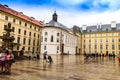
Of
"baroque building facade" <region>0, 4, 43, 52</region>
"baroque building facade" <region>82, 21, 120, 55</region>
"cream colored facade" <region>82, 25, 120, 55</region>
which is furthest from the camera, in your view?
"baroque building facade" <region>82, 21, 120, 55</region>

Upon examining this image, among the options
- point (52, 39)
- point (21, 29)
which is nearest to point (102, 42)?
point (52, 39)

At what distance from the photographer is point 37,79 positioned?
9.09 metres

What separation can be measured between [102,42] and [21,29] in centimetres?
5097

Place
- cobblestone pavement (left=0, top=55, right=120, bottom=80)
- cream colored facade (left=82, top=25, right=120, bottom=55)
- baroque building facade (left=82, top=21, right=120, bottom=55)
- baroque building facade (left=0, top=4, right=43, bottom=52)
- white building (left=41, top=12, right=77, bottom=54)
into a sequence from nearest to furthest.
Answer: cobblestone pavement (left=0, top=55, right=120, bottom=80) → baroque building facade (left=0, top=4, right=43, bottom=52) → white building (left=41, top=12, right=77, bottom=54) → cream colored facade (left=82, top=25, right=120, bottom=55) → baroque building facade (left=82, top=21, right=120, bottom=55)

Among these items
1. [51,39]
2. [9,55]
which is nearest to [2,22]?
[51,39]

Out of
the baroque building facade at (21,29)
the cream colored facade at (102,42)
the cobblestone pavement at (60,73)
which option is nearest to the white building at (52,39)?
the baroque building facade at (21,29)

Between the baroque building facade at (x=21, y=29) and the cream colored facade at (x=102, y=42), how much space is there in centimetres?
3699

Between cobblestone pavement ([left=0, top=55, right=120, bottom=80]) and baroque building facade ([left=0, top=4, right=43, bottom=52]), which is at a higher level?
baroque building facade ([left=0, top=4, right=43, bottom=52])

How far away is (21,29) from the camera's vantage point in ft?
182

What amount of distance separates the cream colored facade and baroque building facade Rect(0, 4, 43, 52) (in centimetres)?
3699

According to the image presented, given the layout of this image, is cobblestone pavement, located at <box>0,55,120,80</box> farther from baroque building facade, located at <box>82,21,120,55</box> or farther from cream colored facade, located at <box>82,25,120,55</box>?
baroque building facade, located at <box>82,21,120,55</box>

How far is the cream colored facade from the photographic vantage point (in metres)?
86.8

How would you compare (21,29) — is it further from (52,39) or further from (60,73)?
(60,73)

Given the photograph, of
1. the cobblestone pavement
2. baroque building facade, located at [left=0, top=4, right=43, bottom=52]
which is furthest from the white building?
the cobblestone pavement
